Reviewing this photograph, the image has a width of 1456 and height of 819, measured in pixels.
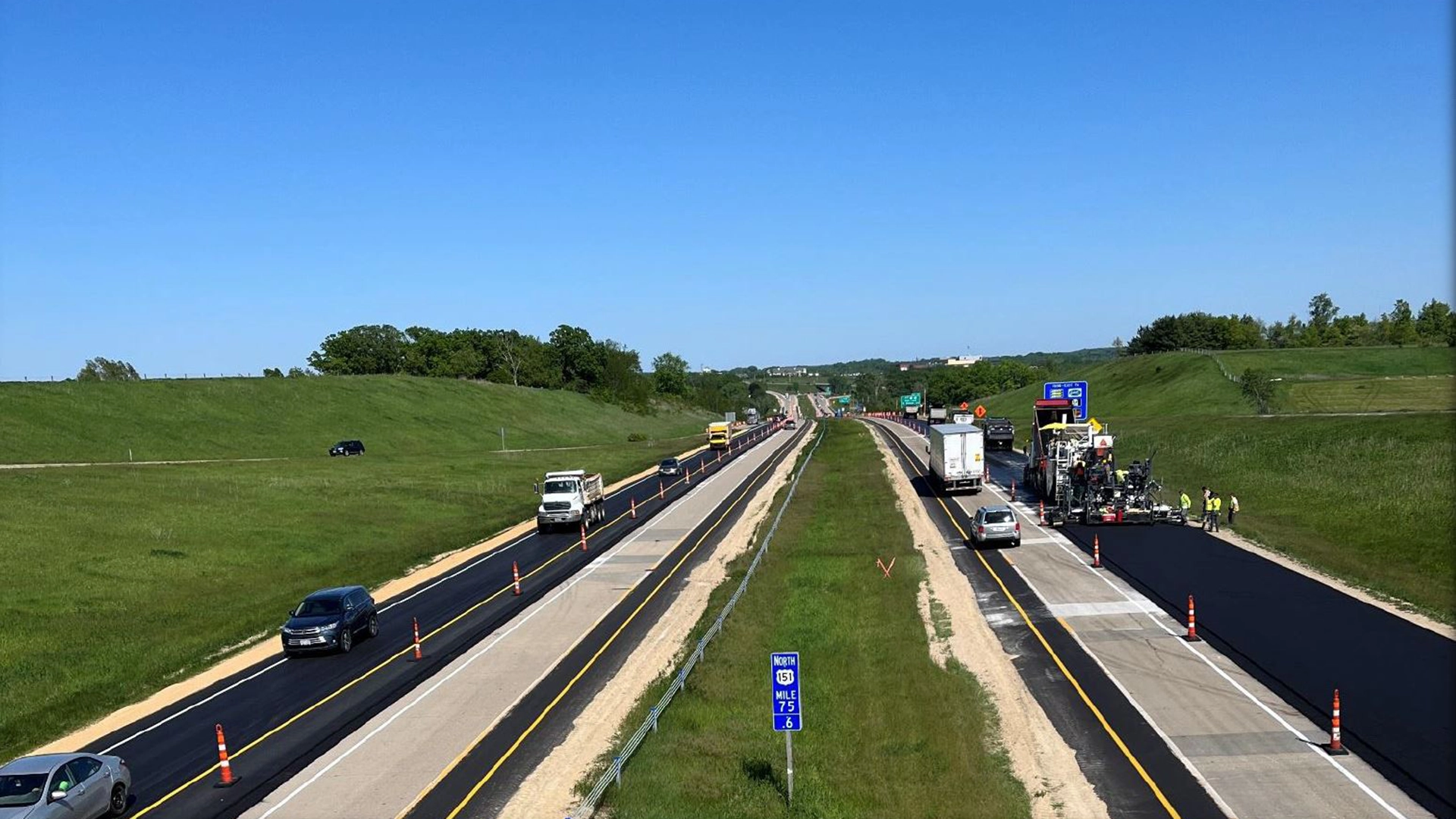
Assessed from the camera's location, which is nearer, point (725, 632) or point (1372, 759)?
point (1372, 759)

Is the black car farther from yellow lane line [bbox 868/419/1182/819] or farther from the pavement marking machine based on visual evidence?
the pavement marking machine

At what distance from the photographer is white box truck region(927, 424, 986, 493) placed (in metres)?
57.2

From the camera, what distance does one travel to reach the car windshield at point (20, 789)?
53.9 ft

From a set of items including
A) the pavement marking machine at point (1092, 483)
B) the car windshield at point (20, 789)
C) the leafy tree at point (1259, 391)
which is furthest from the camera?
the leafy tree at point (1259, 391)

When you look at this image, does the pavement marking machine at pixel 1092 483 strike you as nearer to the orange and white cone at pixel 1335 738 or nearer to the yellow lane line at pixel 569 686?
the yellow lane line at pixel 569 686

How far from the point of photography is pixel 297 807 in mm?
18031

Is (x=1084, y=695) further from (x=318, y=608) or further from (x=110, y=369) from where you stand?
(x=110, y=369)

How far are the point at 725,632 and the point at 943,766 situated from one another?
10.9 m

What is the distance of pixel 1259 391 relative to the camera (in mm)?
103188

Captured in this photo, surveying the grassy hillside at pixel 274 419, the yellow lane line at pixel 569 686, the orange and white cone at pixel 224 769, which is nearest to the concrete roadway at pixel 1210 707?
the yellow lane line at pixel 569 686

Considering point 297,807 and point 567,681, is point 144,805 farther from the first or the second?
point 567,681

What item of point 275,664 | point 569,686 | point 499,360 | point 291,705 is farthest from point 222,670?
point 499,360

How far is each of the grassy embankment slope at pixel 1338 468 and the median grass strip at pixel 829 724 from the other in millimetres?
16272

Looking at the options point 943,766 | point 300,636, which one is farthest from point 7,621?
point 943,766
